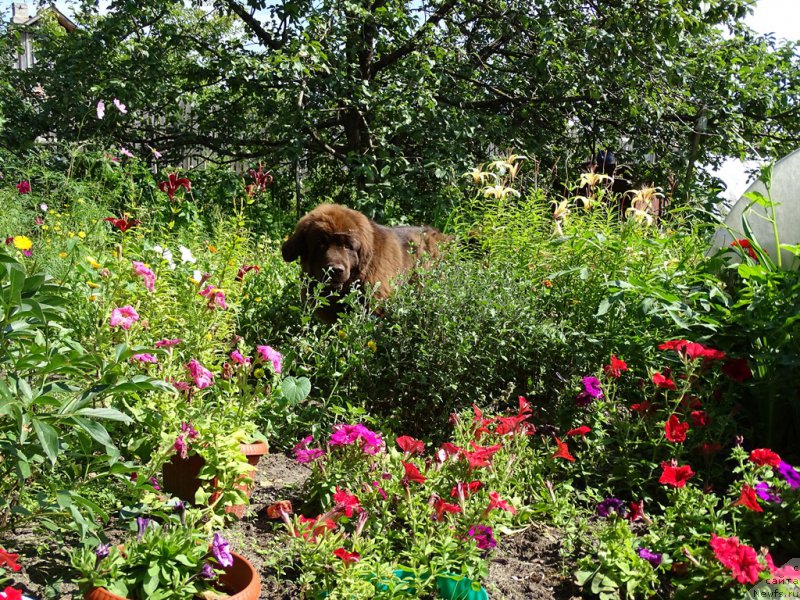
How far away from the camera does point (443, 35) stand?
8570 millimetres

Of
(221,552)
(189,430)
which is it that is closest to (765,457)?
(221,552)

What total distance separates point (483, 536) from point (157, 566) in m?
1.09

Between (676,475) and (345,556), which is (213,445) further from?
(676,475)

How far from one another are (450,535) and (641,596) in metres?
0.74

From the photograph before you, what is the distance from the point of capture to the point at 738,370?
11.6ft

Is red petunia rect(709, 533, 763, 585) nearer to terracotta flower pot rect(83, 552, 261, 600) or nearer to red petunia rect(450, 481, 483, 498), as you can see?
red petunia rect(450, 481, 483, 498)

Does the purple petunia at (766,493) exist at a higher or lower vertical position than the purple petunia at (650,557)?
higher

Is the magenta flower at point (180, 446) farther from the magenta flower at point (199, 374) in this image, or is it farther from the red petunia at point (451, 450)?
the red petunia at point (451, 450)

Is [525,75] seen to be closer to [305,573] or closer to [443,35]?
[443,35]

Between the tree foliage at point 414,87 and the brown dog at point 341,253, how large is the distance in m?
2.31

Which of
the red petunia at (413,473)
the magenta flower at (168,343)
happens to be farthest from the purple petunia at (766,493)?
the magenta flower at (168,343)

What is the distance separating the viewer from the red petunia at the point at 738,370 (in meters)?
3.54

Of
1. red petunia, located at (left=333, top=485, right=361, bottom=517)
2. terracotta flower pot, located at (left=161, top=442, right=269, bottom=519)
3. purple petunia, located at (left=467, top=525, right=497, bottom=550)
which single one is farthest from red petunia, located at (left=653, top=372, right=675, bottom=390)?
terracotta flower pot, located at (left=161, top=442, right=269, bottom=519)

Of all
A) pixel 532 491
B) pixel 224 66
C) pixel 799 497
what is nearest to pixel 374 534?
pixel 532 491
